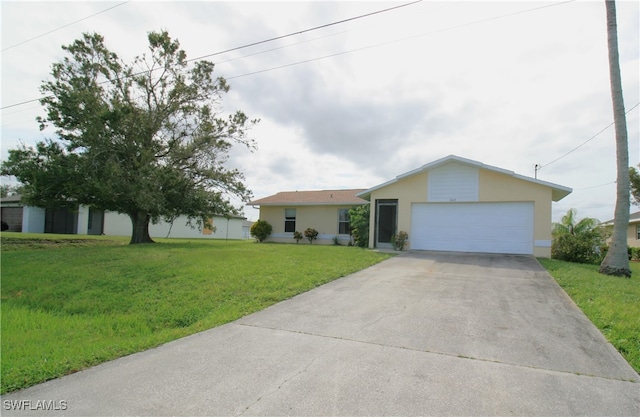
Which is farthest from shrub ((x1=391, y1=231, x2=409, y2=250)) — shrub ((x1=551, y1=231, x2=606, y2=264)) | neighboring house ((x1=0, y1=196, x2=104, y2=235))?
neighboring house ((x1=0, y1=196, x2=104, y2=235))

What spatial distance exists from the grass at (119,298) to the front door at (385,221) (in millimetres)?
4781

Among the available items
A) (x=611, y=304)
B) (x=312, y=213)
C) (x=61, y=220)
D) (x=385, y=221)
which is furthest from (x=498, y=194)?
(x=61, y=220)

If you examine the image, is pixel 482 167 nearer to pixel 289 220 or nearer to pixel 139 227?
pixel 289 220

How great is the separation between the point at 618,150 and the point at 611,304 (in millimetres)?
6913

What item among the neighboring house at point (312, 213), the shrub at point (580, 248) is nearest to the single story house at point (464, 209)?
the shrub at point (580, 248)

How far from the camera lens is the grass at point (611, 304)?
4.73 meters

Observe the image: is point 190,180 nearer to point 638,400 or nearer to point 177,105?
point 177,105

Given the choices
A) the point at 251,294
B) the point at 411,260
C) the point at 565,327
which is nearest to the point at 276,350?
the point at 251,294

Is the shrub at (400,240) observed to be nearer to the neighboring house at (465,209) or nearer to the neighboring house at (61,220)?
the neighboring house at (465,209)

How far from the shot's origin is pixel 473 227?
1495cm

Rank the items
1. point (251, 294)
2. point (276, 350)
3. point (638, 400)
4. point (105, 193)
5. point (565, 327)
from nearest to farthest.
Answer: point (638, 400)
point (276, 350)
point (565, 327)
point (251, 294)
point (105, 193)

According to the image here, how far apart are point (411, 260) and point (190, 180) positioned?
1214 centimetres

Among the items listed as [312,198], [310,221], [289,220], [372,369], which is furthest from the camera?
[289,220]

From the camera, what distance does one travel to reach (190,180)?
722 inches
